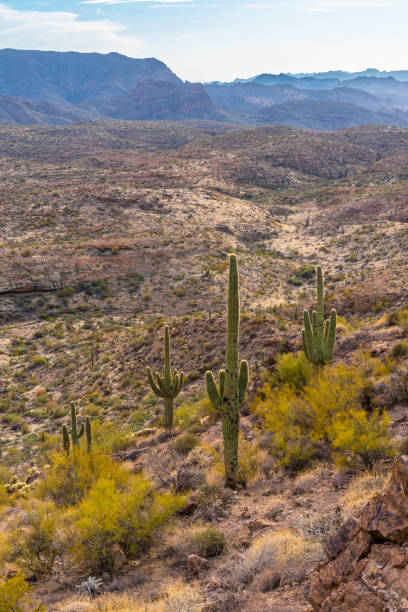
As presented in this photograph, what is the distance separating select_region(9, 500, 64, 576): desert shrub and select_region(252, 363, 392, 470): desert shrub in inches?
204

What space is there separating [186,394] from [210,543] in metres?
11.9

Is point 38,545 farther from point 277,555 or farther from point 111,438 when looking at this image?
point 111,438

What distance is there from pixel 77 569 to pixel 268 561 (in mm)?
3991

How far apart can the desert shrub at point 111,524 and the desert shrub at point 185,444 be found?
15.4 ft

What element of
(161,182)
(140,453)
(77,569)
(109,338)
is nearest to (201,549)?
(77,569)

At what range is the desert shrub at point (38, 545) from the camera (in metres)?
8.21

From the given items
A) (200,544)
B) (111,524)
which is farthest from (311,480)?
(111,524)

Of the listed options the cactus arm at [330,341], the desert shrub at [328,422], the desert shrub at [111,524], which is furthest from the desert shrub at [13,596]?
the cactus arm at [330,341]

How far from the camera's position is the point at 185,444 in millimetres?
13672

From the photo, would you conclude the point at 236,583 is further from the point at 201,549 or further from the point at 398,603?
the point at 398,603

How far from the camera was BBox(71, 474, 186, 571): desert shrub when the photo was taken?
26.0 feet

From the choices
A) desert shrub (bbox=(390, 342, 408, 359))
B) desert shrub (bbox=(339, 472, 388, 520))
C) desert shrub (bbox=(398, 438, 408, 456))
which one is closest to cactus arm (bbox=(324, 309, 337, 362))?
desert shrub (bbox=(390, 342, 408, 359))

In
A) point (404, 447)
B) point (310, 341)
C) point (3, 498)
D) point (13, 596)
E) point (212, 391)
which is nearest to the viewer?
point (13, 596)

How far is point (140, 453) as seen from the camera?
46.6ft
